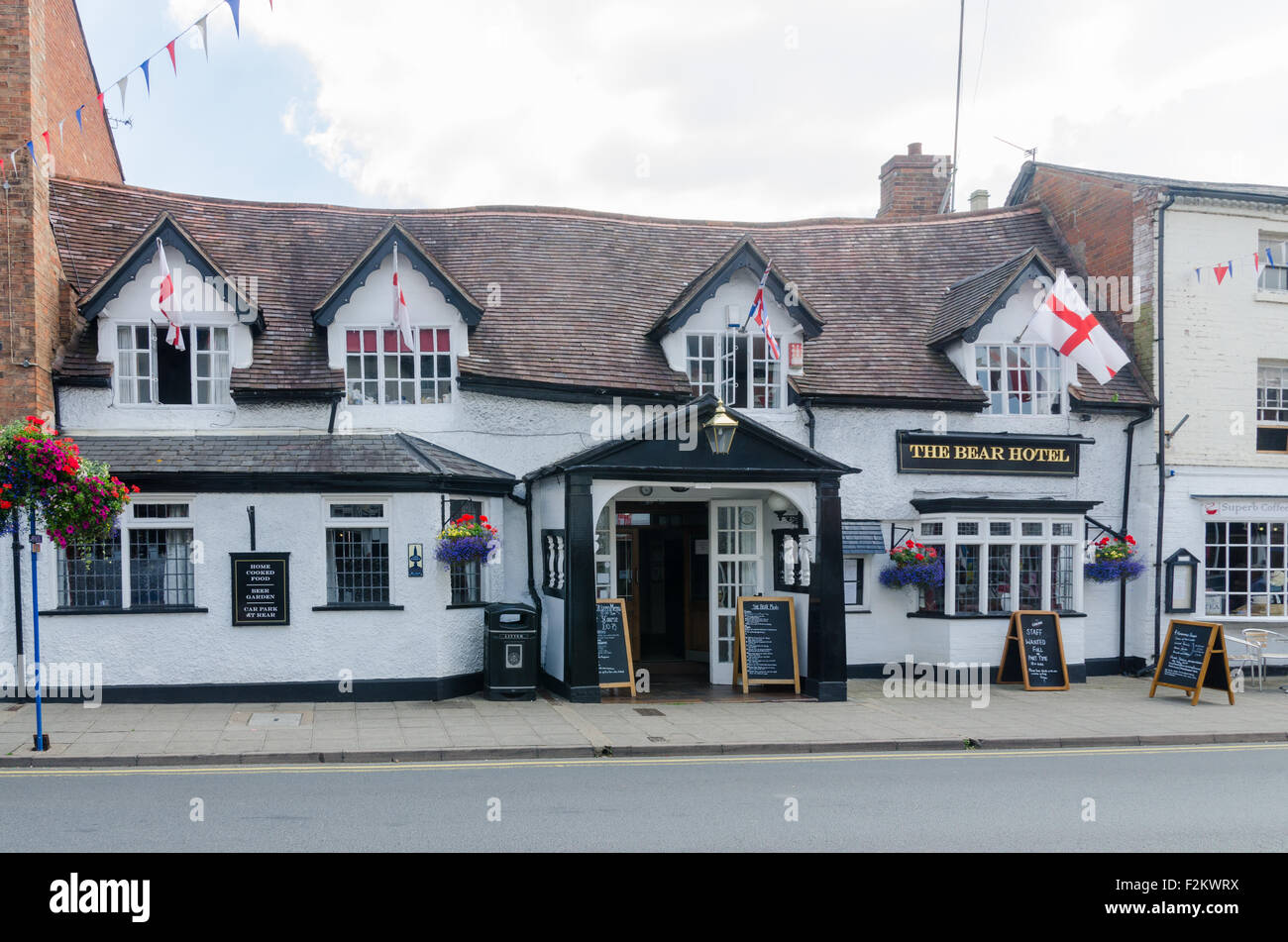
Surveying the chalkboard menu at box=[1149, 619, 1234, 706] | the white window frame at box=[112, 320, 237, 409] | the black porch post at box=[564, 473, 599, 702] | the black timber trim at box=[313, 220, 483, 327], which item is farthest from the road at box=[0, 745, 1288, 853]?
the black timber trim at box=[313, 220, 483, 327]

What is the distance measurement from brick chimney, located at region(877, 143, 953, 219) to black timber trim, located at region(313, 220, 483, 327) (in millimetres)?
11616

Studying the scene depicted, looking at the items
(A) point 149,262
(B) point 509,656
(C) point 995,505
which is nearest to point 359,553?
(B) point 509,656

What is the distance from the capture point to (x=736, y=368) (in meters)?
18.1

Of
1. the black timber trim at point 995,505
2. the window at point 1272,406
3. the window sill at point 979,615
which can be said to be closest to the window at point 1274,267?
the window at point 1272,406

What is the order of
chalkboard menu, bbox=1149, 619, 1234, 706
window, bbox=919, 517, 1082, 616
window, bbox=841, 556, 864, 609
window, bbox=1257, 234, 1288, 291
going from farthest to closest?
window, bbox=1257, 234, 1288, 291 < window, bbox=841, 556, 864, 609 < window, bbox=919, 517, 1082, 616 < chalkboard menu, bbox=1149, 619, 1234, 706

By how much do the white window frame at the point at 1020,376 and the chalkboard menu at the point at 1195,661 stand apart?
433 centimetres

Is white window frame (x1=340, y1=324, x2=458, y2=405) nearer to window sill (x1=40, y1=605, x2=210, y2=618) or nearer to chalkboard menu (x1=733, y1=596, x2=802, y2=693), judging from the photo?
window sill (x1=40, y1=605, x2=210, y2=618)

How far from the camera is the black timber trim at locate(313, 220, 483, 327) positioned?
53.0ft

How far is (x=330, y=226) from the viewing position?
63.0ft

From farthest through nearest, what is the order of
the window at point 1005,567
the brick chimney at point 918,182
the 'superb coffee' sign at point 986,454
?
the brick chimney at point 918,182, the 'superb coffee' sign at point 986,454, the window at point 1005,567

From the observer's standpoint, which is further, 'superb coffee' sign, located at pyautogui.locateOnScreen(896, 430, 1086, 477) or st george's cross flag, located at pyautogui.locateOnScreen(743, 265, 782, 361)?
'superb coffee' sign, located at pyautogui.locateOnScreen(896, 430, 1086, 477)

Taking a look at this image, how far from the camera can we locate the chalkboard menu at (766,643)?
1612 cm

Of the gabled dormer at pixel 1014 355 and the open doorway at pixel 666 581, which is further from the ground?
the gabled dormer at pixel 1014 355

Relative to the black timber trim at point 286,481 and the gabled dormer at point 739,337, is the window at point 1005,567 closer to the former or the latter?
the gabled dormer at point 739,337
